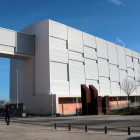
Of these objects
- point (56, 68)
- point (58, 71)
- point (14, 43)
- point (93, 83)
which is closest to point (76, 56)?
point (58, 71)

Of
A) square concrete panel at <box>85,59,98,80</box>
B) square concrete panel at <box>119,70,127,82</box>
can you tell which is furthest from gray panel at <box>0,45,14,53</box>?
square concrete panel at <box>119,70,127,82</box>

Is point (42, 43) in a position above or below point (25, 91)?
above

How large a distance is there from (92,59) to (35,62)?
15341mm

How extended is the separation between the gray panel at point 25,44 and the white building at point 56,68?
0.99ft

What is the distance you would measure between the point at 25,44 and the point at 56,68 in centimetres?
811

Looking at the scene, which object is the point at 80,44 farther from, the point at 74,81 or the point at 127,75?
the point at 127,75

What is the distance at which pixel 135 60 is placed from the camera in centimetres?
7038

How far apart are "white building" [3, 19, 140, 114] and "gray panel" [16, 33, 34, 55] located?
30 cm

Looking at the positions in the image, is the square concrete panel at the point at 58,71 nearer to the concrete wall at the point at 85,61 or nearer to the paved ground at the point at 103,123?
the concrete wall at the point at 85,61

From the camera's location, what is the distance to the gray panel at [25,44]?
40.9 m

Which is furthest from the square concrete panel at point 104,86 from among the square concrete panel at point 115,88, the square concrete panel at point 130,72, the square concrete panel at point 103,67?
the square concrete panel at point 130,72

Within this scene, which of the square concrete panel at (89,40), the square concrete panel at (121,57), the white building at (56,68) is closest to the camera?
the white building at (56,68)

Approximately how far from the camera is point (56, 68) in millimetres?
41531

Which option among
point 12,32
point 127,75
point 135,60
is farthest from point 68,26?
point 135,60
